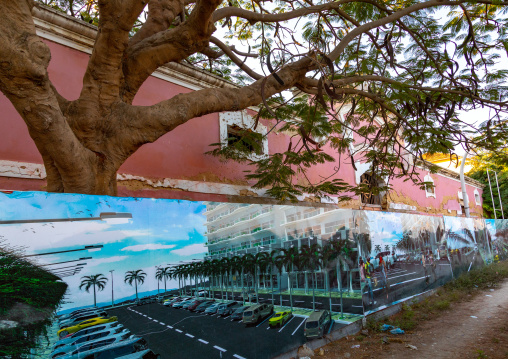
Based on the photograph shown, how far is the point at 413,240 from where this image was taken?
767 cm

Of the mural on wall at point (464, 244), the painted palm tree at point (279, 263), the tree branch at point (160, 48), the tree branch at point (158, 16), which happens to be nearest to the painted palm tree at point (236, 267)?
the painted palm tree at point (279, 263)

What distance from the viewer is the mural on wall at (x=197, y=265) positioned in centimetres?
253

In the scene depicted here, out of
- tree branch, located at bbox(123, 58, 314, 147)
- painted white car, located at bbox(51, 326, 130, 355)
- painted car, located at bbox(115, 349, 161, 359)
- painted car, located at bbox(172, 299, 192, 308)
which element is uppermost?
tree branch, located at bbox(123, 58, 314, 147)

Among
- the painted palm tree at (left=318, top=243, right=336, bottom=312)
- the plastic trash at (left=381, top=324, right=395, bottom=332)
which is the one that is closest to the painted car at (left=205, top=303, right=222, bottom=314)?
the painted palm tree at (left=318, top=243, right=336, bottom=312)

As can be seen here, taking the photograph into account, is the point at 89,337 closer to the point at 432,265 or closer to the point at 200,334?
the point at 200,334

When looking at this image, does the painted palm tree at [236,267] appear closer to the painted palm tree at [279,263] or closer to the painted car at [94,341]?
the painted palm tree at [279,263]

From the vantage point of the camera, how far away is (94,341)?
256 cm

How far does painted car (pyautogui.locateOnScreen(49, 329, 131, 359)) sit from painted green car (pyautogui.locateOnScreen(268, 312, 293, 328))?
5.68ft

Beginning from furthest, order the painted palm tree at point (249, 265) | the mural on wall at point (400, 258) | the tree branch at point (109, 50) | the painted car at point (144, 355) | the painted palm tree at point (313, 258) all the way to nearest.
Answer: the mural on wall at point (400, 258)
the painted palm tree at point (313, 258)
the painted palm tree at point (249, 265)
the tree branch at point (109, 50)
the painted car at point (144, 355)

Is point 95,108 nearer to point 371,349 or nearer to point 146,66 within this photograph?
point 146,66

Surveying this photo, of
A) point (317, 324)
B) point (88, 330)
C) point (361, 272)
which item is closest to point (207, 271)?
point (88, 330)

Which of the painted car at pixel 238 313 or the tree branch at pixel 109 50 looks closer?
the tree branch at pixel 109 50

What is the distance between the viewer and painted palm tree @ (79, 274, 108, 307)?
263cm

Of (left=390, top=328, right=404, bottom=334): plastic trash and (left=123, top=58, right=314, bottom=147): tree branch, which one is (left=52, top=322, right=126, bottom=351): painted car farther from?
(left=390, top=328, right=404, bottom=334): plastic trash
